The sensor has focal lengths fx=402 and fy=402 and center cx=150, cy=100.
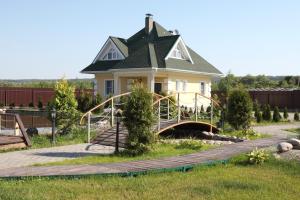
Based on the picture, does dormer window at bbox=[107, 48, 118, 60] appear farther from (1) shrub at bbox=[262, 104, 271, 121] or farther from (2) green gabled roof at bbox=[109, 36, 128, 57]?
(1) shrub at bbox=[262, 104, 271, 121]

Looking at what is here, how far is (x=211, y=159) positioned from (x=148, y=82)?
50.6 feet

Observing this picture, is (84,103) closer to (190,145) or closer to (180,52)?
(180,52)

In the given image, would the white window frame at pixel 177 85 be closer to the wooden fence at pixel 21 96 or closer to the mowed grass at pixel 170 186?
the wooden fence at pixel 21 96

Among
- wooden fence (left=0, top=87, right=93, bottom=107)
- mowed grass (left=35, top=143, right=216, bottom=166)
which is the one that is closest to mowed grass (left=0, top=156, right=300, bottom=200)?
mowed grass (left=35, top=143, right=216, bottom=166)

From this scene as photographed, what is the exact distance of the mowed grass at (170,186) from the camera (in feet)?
20.2

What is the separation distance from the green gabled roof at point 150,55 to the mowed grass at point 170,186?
644 inches

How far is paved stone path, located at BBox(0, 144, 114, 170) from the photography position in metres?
8.86

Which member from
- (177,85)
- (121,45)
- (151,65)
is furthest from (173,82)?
(121,45)

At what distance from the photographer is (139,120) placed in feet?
32.8

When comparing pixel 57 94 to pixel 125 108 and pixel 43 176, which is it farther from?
pixel 43 176

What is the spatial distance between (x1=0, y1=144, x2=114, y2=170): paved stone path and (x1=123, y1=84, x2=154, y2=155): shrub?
1013mm

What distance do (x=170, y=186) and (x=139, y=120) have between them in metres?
3.41

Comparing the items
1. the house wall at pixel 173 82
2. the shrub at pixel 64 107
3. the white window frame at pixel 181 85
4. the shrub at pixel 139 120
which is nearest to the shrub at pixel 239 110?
the shrub at pixel 139 120

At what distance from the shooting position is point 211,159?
9.00m
